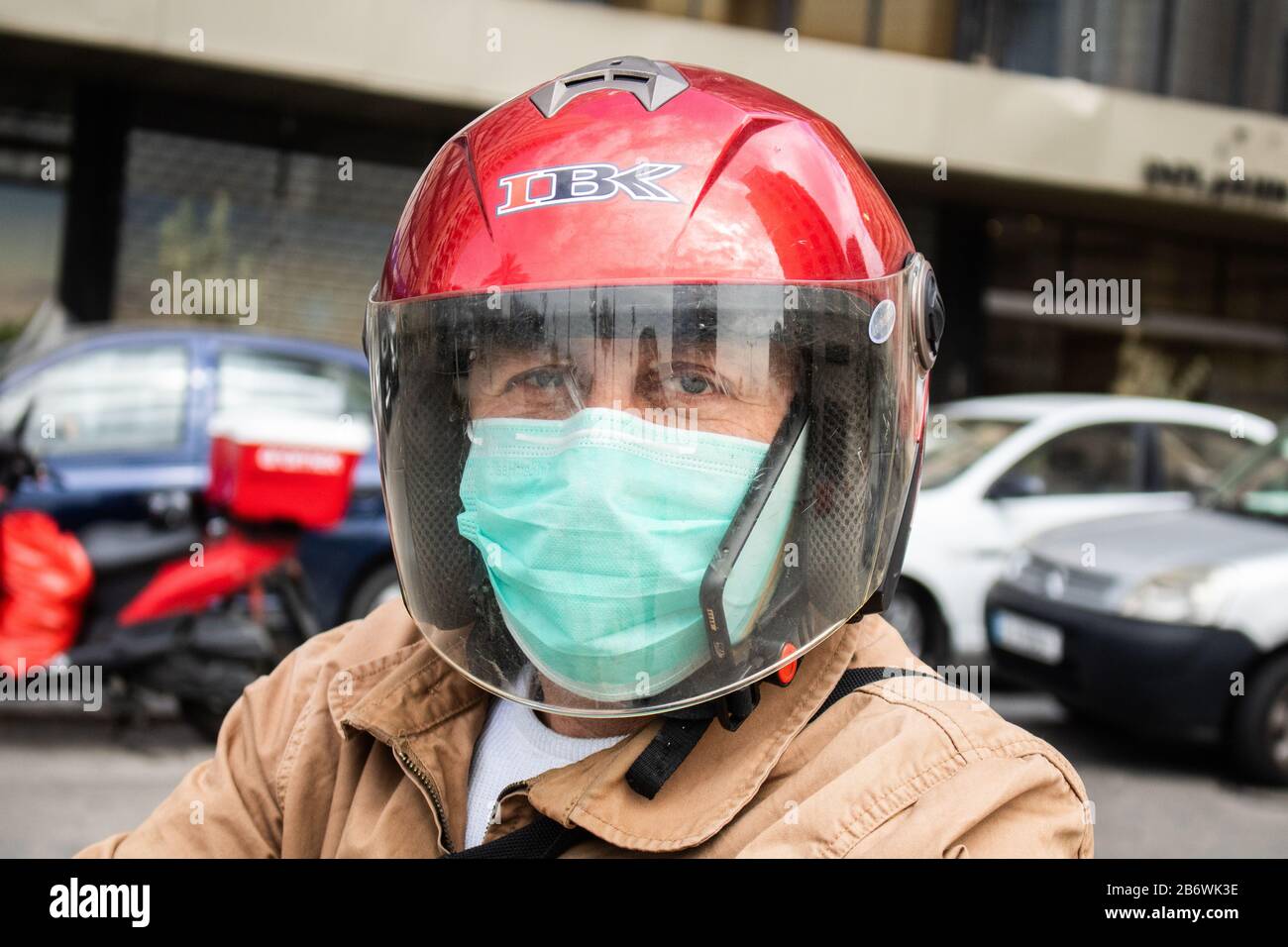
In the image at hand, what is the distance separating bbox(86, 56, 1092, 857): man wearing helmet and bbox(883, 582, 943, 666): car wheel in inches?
209

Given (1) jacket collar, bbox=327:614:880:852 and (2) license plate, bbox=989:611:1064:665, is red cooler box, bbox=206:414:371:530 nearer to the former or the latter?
(2) license plate, bbox=989:611:1064:665

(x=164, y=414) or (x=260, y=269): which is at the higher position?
(x=260, y=269)

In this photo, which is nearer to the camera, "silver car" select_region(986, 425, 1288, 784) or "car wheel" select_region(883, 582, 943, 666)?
"silver car" select_region(986, 425, 1288, 784)

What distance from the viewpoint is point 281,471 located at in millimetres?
4762

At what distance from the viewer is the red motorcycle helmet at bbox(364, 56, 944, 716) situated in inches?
52.6

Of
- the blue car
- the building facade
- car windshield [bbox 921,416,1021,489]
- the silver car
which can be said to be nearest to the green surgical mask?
the blue car

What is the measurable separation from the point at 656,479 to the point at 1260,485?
19.2ft

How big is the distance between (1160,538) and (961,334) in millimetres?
6983

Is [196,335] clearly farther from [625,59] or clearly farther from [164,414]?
[625,59]

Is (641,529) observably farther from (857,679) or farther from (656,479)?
(857,679)

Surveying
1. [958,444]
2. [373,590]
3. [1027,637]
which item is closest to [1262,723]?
[1027,637]

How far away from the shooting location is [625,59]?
4.98ft

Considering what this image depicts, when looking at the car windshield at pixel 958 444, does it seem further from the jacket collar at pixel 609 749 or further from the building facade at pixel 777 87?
the jacket collar at pixel 609 749

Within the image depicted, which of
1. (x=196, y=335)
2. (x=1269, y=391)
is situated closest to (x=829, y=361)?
(x=196, y=335)
